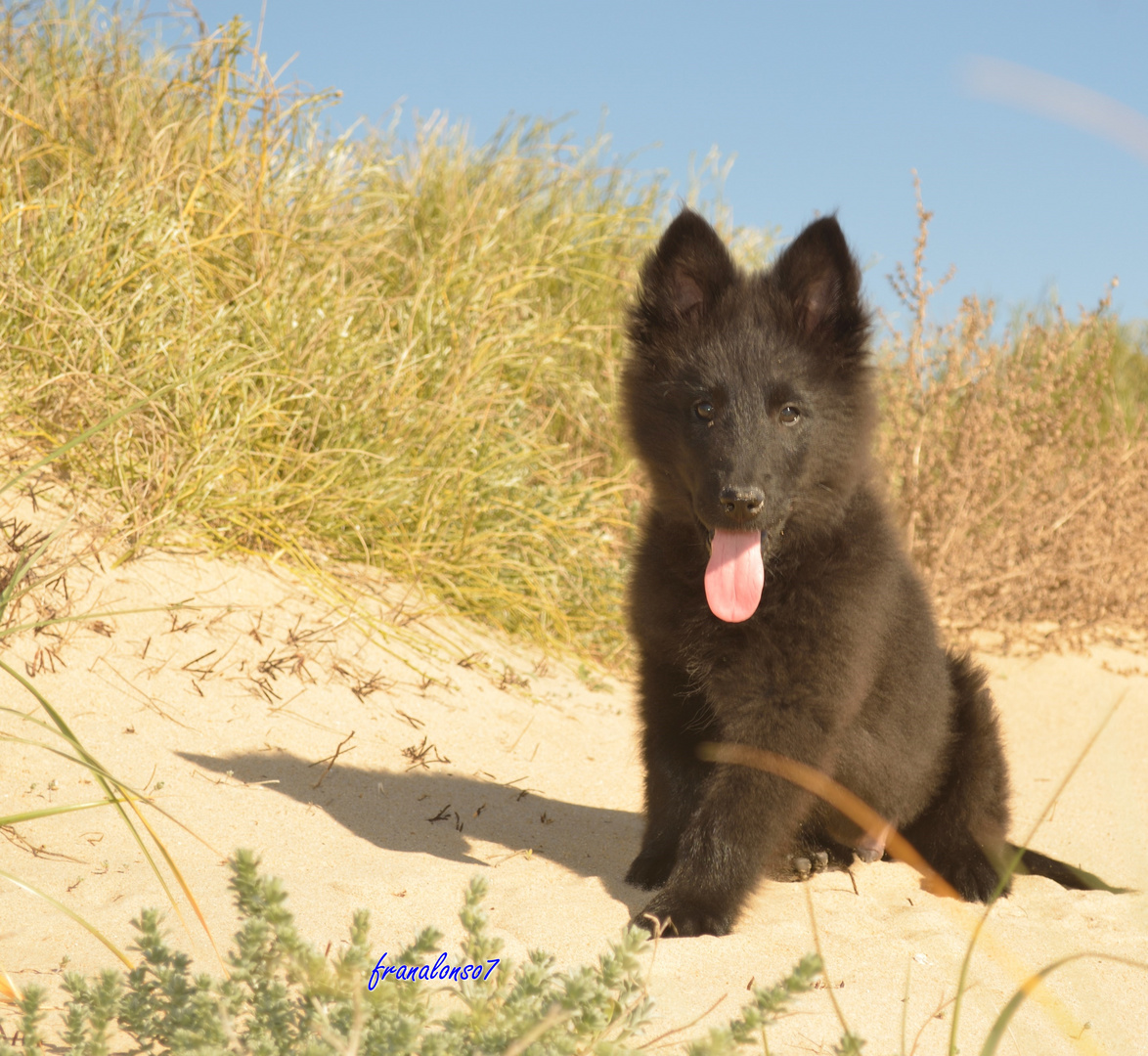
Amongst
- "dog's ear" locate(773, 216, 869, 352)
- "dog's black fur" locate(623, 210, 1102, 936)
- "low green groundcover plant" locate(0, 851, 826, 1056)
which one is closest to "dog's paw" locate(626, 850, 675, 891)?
"dog's black fur" locate(623, 210, 1102, 936)

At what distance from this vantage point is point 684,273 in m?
3.35

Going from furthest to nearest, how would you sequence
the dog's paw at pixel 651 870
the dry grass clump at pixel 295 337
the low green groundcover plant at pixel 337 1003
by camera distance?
the dry grass clump at pixel 295 337
the dog's paw at pixel 651 870
the low green groundcover plant at pixel 337 1003

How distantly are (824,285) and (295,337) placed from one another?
335cm

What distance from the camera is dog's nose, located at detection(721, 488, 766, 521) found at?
2795 mm

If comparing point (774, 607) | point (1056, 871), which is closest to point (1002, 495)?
point (1056, 871)

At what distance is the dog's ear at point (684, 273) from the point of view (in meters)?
3.29

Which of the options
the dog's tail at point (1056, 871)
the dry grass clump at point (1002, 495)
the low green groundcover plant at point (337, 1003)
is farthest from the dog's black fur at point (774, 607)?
the dry grass clump at point (1002, 495)

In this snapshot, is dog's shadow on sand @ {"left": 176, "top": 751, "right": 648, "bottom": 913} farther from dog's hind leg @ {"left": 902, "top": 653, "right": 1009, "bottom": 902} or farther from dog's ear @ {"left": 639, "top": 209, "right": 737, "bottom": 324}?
dog's ear @ {"left": 639, "top": 209, "right": 737, "bottom": 324}

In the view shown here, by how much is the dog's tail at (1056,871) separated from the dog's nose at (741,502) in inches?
59.1

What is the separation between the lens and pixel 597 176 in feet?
28.3

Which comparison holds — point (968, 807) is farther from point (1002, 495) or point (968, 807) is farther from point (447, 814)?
point (1002, 495)

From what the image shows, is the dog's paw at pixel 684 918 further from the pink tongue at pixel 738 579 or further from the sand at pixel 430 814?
the pink tongue at pixel 738 579

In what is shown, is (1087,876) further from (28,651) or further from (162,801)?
(28,651)

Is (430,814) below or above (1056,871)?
below
